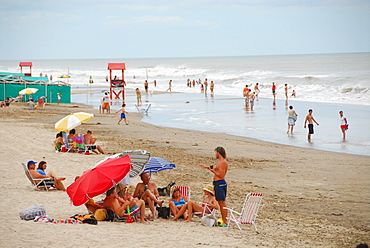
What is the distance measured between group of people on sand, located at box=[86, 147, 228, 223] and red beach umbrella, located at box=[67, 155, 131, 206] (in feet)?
0.82

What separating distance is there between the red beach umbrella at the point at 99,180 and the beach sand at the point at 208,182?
51cm

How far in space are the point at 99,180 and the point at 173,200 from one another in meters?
1.58

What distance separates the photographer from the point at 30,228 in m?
6.49

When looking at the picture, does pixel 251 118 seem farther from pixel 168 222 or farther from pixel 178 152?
pixel 168 222

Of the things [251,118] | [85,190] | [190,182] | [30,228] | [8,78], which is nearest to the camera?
[30,228]

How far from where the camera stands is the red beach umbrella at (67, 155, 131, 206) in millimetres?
7258

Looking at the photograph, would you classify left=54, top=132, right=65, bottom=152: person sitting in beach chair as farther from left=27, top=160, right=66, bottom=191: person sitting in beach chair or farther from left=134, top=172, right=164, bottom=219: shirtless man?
left=134, top=172, right=164, bottom=219: shirtless man

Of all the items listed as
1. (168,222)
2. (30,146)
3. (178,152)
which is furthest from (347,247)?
(30,146)

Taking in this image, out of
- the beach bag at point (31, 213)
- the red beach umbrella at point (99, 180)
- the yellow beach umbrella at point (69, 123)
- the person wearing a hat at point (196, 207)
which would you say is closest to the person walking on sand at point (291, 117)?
the yellow beach umbrella at point (69, 123)

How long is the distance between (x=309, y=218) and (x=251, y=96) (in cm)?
2031

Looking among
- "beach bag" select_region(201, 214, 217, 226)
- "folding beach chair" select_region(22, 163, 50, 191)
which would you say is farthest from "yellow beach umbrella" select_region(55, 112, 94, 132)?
"beach bag" select_region(201, 214, 217, 226)

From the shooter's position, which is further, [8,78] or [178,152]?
[8,78]

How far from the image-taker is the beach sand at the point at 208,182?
658cm

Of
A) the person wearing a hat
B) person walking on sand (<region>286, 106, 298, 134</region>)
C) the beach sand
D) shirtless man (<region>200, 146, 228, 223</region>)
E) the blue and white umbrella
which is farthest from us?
person walking on sand (<region>286, 106, 298, 134</region>)
